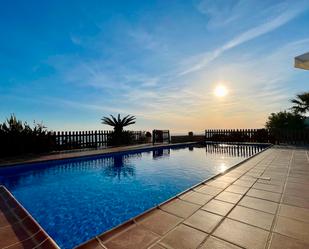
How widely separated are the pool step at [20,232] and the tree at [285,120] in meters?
19.4

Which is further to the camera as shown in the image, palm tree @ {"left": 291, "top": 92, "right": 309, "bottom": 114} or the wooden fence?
palm tree @ {"left": 291, "top": 92, "right": 309, "bottom": 114}

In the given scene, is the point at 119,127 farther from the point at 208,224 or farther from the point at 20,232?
the point at 208,224

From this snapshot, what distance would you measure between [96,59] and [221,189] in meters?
8.40

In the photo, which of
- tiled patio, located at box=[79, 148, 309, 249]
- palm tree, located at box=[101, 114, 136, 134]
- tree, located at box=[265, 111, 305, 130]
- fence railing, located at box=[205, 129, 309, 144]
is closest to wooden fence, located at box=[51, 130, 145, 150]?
palm tree, located at box=[101, 114, 136, 134]

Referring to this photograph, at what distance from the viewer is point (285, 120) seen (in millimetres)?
16922

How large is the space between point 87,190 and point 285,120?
1877cm

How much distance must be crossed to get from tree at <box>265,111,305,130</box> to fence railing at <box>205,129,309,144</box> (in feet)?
12.9

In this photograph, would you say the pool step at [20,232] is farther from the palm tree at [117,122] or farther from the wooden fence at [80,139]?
the palm tree at [117,122]

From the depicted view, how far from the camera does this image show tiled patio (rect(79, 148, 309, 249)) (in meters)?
1.70

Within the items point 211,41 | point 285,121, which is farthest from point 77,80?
point 285,121

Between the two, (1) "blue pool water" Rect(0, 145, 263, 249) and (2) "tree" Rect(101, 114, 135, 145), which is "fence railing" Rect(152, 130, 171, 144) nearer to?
(2) "tree" Rect(101, 114, 135, 145)

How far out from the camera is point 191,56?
8.08m

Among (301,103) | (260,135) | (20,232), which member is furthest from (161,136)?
(20,232)

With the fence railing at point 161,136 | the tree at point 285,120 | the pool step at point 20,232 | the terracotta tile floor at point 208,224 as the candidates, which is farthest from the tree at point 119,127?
the tree at point 285,120
